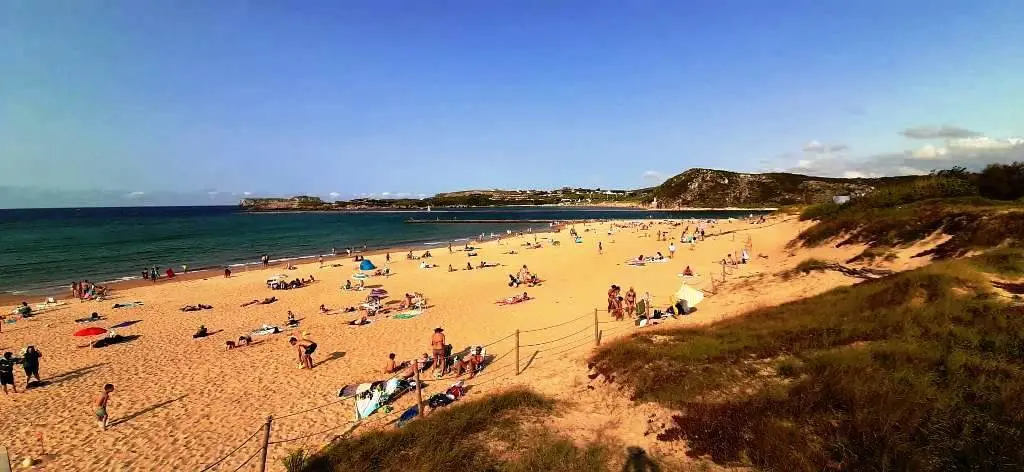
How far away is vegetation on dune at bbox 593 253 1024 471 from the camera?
245 inches

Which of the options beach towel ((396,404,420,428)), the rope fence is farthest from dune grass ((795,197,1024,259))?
beach towel ((396,404,420,428))

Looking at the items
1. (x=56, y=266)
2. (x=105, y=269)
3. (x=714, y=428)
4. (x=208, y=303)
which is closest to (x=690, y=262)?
(x=714, y=428)

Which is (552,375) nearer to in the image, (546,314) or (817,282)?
(546,314)

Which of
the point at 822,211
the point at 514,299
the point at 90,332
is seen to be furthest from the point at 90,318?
the point at 822,211

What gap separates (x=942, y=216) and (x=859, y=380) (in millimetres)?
19583

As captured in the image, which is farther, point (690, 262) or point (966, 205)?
point (690, 262)

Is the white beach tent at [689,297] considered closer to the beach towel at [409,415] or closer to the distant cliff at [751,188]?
the beach towel at [409,415]

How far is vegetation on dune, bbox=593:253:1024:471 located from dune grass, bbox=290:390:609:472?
200 centimetres

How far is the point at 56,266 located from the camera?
130 ft

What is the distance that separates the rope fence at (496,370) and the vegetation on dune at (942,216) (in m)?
13.5

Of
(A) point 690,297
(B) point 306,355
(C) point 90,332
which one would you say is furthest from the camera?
(C) point 90,332

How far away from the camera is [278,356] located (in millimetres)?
16125

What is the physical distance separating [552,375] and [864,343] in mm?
6620

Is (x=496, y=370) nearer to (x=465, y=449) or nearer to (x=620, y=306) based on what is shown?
(x=465, y=449)
